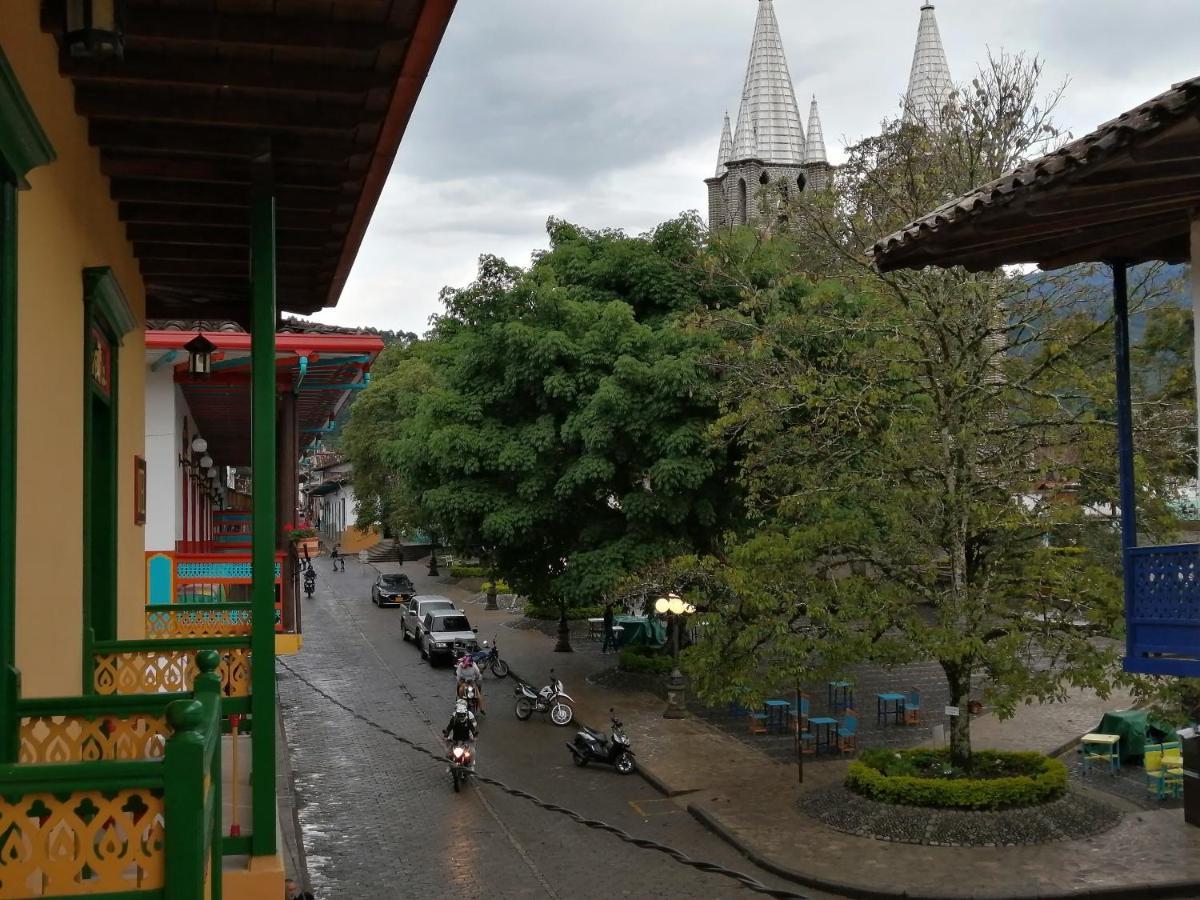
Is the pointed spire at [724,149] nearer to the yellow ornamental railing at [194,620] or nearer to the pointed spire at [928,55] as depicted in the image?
the pointed spire at [928,55]

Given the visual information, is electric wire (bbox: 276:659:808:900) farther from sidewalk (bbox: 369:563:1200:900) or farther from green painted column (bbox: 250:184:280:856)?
green painted column (bbox: 250:184:280:856)

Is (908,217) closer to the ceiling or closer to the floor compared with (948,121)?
closer to the floor

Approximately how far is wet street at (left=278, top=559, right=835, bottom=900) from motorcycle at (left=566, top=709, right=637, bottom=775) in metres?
0.18

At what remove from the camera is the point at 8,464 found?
14.0 ft

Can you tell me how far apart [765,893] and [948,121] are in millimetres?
10067

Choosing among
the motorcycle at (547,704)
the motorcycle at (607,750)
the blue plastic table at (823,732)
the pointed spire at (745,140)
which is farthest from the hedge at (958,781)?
the pointed spire at (745,140)

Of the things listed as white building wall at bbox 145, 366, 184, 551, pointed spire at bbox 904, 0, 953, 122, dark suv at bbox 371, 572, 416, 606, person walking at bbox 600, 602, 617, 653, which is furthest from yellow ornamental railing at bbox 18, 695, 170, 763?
pointed spire at bbox 904, 0, 953, 122

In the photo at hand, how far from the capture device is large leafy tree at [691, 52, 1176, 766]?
15180 mm

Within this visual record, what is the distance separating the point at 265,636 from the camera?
20.8ft

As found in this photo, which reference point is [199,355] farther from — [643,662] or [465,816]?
[643,662]

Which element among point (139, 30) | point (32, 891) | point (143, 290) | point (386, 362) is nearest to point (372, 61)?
point (139, 30)

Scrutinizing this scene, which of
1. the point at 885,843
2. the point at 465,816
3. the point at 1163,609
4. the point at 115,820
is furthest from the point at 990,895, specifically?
the point at 115,820

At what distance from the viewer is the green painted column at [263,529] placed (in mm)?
6285

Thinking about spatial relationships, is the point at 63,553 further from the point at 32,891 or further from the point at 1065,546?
the point at 1065,546
